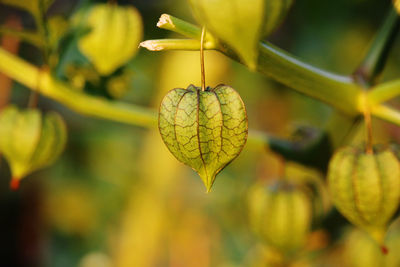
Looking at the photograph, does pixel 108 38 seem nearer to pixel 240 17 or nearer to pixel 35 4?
pixel 35 4

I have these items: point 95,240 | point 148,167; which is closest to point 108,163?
point 95,240

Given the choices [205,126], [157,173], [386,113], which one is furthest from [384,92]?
[157,173]

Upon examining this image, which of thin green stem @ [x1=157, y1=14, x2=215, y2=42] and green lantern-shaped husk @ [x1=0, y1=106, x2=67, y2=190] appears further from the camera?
green lantern-shaped husk @ [x1=0, y1=106, x2=67, y2=190]

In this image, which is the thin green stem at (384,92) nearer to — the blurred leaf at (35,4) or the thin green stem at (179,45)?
the thin green stem at (179,45)

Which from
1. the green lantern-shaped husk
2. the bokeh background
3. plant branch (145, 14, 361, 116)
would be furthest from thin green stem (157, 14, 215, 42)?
the bokeh background

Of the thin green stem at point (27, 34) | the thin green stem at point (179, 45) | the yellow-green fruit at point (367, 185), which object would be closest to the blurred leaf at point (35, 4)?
the thin green stem at point (27, 34)

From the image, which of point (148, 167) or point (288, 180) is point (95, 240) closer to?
point (148, 167)

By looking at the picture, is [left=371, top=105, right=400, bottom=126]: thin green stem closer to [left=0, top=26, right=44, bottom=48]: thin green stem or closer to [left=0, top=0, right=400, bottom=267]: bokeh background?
[left=0, top=26, right=44, bottom=48]: thin green stem
